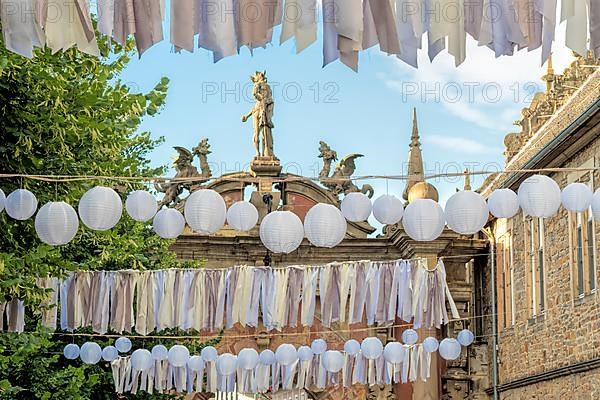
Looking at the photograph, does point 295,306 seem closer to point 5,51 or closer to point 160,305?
point 160,305

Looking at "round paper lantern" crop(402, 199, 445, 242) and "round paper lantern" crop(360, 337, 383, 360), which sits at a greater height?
"round paper lantern" crop(402, 199, 445, 242)

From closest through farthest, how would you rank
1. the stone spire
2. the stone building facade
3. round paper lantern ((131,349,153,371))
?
round paper lantern ((131,349,153,371)) → the stone building facade → the stone spire

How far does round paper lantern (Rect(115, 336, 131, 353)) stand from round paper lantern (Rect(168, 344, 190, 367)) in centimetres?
79

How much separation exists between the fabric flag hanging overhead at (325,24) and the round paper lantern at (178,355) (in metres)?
11.2

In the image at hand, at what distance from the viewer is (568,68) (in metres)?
24.2

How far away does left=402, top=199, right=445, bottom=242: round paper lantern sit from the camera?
1241cm

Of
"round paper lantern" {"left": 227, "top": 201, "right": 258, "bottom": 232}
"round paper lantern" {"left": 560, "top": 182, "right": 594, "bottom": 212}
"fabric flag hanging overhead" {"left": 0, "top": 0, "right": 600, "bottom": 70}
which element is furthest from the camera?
"round paper lantern" {"left": 227, "top": 201, "right": 258, "bottom": 232}

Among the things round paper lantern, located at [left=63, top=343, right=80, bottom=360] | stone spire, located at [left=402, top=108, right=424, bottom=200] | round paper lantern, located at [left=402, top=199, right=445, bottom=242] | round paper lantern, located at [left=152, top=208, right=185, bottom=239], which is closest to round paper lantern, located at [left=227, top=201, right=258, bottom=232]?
round paper lantern, located at [left=152, top=208, right=185, bottom=239]

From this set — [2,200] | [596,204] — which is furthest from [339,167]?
[2,200]

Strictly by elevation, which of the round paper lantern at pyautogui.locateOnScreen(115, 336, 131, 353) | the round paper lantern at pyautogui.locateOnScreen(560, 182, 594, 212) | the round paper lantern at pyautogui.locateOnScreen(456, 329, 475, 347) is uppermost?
the round paper lantern at pyautogui.locateOnScreen(560, 182, 594, 212)

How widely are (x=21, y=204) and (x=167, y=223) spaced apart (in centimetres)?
252

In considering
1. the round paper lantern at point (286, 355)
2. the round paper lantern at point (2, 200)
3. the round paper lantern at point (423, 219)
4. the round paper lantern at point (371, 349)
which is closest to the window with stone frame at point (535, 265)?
the round paper lantern at point (371, 349)

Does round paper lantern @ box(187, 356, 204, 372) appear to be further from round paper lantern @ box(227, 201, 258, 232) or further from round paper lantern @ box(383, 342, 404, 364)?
round paper lantern @ box(227, 201, 258, 232)

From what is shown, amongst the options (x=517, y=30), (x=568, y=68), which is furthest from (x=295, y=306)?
(x=517, y=30)
